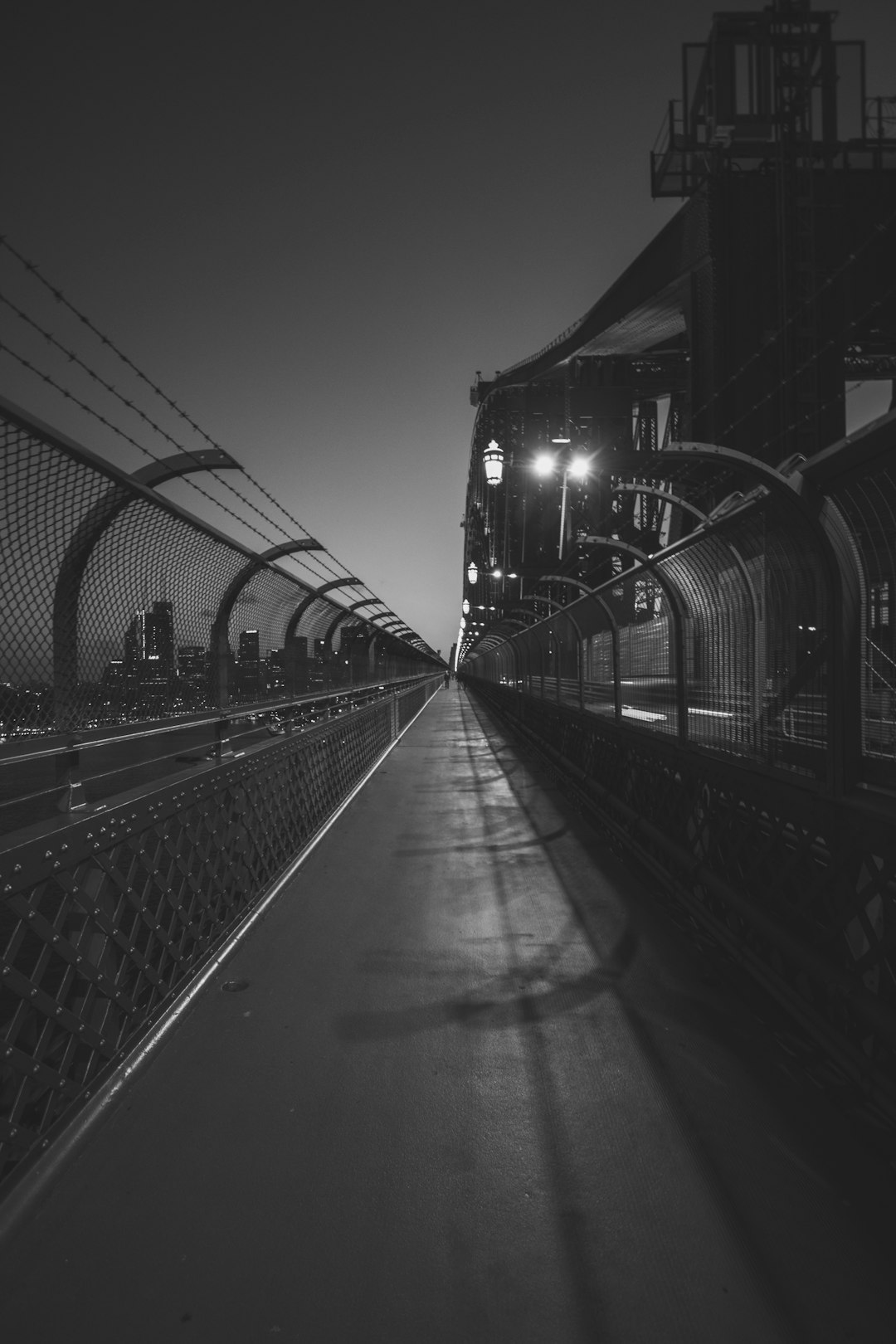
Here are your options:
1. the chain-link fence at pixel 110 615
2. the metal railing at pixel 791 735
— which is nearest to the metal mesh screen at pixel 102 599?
the chain-link fence at pixel 110 615

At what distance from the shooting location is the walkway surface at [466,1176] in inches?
76.9

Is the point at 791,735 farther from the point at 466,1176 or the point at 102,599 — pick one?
the point at 102,599

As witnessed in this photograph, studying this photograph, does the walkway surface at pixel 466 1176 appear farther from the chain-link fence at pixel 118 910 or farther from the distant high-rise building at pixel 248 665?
the distant high-rise building at pixel 248 665

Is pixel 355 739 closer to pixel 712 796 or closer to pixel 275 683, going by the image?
pixel 275 683

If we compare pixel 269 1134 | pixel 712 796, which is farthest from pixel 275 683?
pixel 269 1134

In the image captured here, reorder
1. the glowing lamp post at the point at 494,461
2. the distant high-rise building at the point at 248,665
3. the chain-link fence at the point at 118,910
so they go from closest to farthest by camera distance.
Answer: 1. the chain-link fence at the point at 118,910
2. the distant high-rise building at the point at 248,665
3. the glowing lamp post at the point at 494,461

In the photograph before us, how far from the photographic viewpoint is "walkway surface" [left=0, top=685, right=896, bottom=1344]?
6.41 ft

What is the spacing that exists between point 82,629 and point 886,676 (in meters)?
3.20

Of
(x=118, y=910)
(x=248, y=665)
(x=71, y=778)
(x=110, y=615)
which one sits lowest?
(x=118, y=910)

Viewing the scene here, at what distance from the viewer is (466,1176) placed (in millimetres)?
2488

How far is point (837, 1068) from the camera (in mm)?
3053

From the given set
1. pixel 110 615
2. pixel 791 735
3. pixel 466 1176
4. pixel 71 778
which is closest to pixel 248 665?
pixel 110 615

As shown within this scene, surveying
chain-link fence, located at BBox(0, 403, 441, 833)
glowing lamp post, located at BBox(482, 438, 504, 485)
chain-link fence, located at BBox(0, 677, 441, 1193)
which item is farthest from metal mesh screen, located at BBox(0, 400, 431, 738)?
glowing lamp post, located at BBox(482, 438, 504, 485)

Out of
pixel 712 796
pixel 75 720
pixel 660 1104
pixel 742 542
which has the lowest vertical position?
pixel 660 1104
